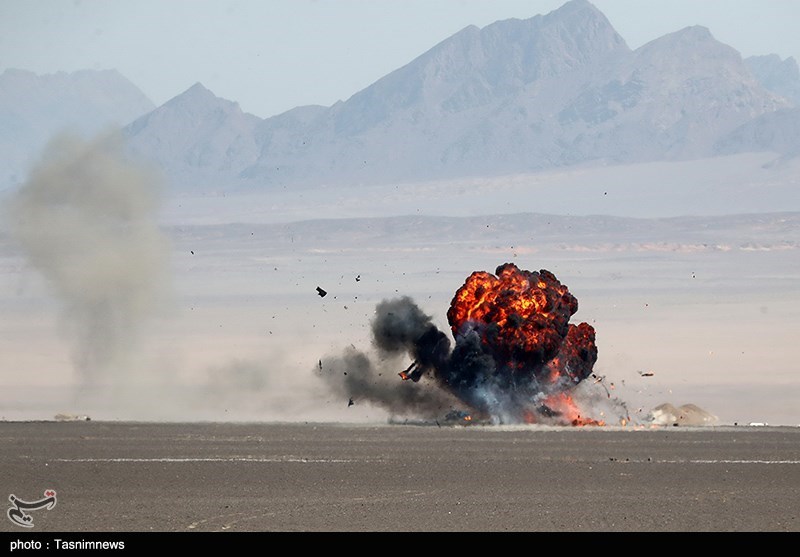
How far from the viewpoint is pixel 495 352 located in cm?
13250

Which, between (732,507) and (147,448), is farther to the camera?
(147,448)

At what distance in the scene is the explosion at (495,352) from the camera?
130375mm

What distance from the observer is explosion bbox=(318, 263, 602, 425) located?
130m

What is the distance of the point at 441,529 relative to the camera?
211 feet

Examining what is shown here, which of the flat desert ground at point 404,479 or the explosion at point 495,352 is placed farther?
the explosion at point 495,352

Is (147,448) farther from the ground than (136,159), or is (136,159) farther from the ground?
(136,159)

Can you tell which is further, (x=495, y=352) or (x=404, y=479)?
(x=495, y=352)

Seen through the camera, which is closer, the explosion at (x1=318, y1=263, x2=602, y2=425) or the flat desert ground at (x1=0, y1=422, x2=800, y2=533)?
the flat desert ground at (x1=0, y1=422, x2=800, y2=533)
